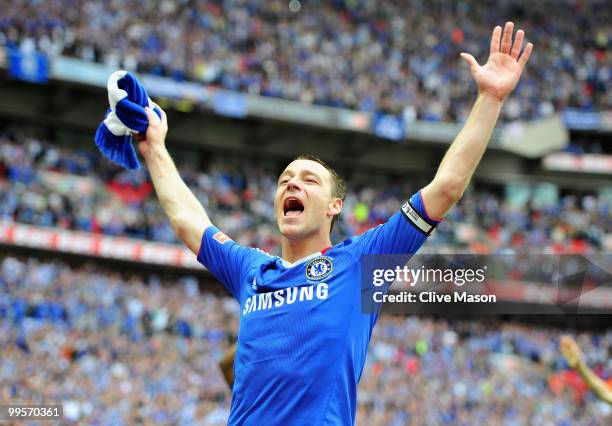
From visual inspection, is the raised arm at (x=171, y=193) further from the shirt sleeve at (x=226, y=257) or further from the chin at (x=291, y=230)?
the chin at (x=291, y=230)

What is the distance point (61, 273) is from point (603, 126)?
68.8 feet

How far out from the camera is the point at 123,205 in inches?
962

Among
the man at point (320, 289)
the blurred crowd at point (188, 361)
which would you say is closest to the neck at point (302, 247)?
the man at point (320, 289)

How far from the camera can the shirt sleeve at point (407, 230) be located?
10.6 ft

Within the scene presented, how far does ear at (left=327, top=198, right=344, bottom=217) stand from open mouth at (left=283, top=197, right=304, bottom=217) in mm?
121

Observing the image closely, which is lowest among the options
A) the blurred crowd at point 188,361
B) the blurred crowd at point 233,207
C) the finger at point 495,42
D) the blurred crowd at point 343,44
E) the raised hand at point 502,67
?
the raised hand at point 502,67

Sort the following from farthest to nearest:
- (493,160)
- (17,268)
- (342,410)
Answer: (493,160) < (17,268) < (342,410)

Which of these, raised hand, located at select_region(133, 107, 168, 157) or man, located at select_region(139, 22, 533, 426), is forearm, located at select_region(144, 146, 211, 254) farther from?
man, located at select_region(139, 22, 533, 426)

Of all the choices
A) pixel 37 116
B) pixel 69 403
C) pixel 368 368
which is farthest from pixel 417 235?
pixel 37 116

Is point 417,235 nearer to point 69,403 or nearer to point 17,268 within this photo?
point 69,403

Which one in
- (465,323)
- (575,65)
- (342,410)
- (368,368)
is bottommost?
(342,410)

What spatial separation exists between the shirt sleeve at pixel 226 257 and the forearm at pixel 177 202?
0.15ft

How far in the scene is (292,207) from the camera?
3.77m

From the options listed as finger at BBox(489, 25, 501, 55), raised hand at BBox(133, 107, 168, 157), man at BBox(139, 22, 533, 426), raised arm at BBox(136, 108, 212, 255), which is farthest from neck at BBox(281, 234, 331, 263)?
finger at BBox(489, 25, 501, 55)
